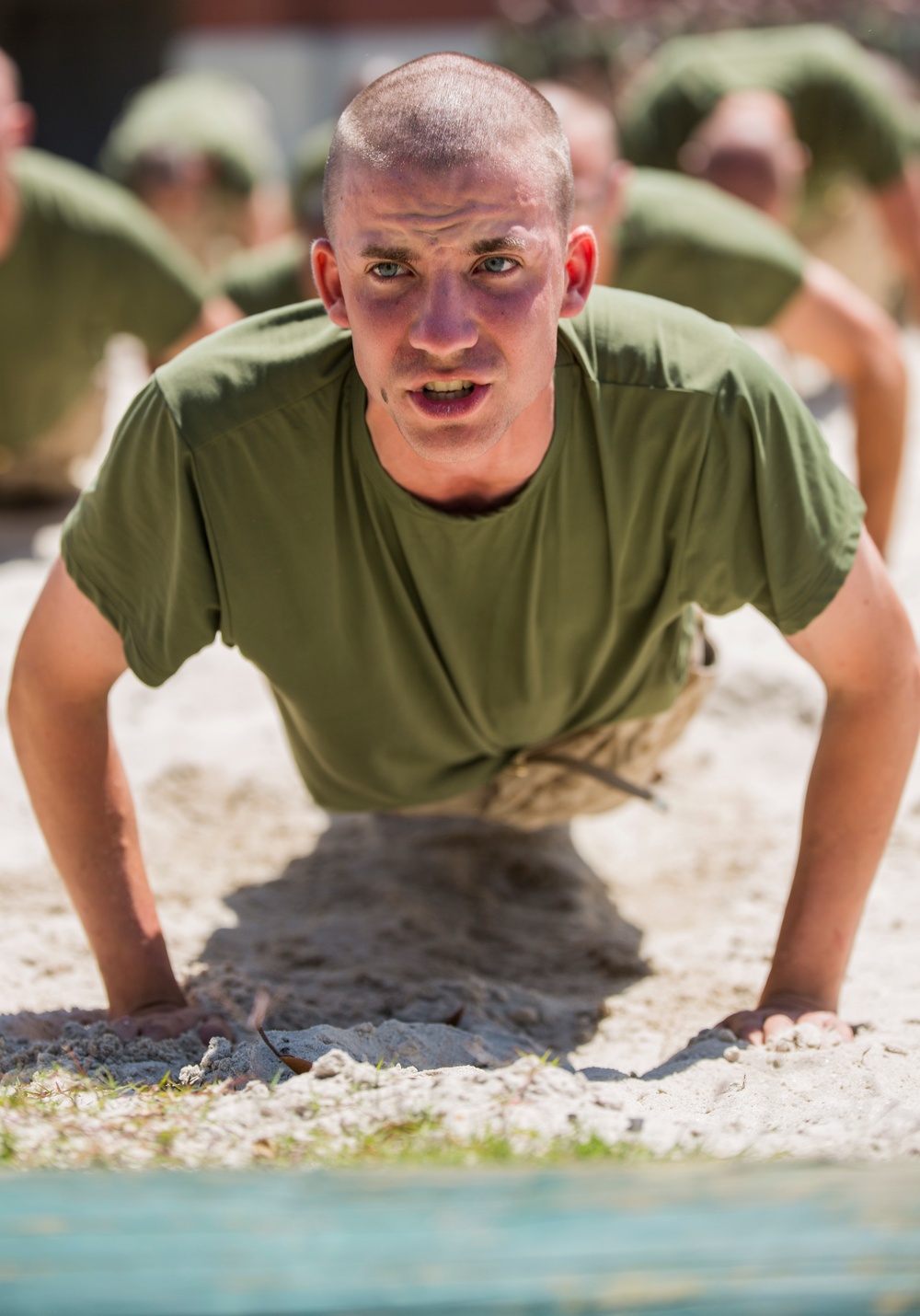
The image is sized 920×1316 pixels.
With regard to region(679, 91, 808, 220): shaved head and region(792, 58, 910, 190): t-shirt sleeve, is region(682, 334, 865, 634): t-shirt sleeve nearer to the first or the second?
region(679, 91, 808, 220): shaved head

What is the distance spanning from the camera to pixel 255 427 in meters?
1.78

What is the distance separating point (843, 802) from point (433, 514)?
0.62m

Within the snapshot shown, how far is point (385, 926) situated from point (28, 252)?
2.26 m

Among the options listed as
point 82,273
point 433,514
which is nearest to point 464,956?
point 433,514

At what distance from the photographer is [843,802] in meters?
1.93

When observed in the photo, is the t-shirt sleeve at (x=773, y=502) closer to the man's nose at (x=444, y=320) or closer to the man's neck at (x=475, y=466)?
the man's neck at (x=475, y=466)

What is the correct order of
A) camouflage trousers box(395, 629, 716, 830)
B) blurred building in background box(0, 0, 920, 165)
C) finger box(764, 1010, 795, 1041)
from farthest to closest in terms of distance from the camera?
blurred building in background box(0, 0, 920, 165) < camouflage trousers box(395, 629, 716, 830) < finger box(764, 1010, 795, 1041)

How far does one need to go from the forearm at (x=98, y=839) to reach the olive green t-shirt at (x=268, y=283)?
6.33 feet

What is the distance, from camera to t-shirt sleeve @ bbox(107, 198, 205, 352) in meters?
3.83

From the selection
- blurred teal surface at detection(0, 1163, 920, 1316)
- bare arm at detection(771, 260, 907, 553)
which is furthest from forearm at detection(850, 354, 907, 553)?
blurred teal surface at detection(0, 1163, 920, 1316)

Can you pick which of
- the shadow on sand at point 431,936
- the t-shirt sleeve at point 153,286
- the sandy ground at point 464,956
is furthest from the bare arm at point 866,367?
the t-shirt sleeve at point 153,286

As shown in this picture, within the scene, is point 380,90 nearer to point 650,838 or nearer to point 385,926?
point 385,926

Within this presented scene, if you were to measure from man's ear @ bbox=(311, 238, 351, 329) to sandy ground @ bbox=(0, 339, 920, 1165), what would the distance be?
2.62ft

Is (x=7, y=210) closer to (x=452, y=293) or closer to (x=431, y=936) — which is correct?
(x=431, y=936)
